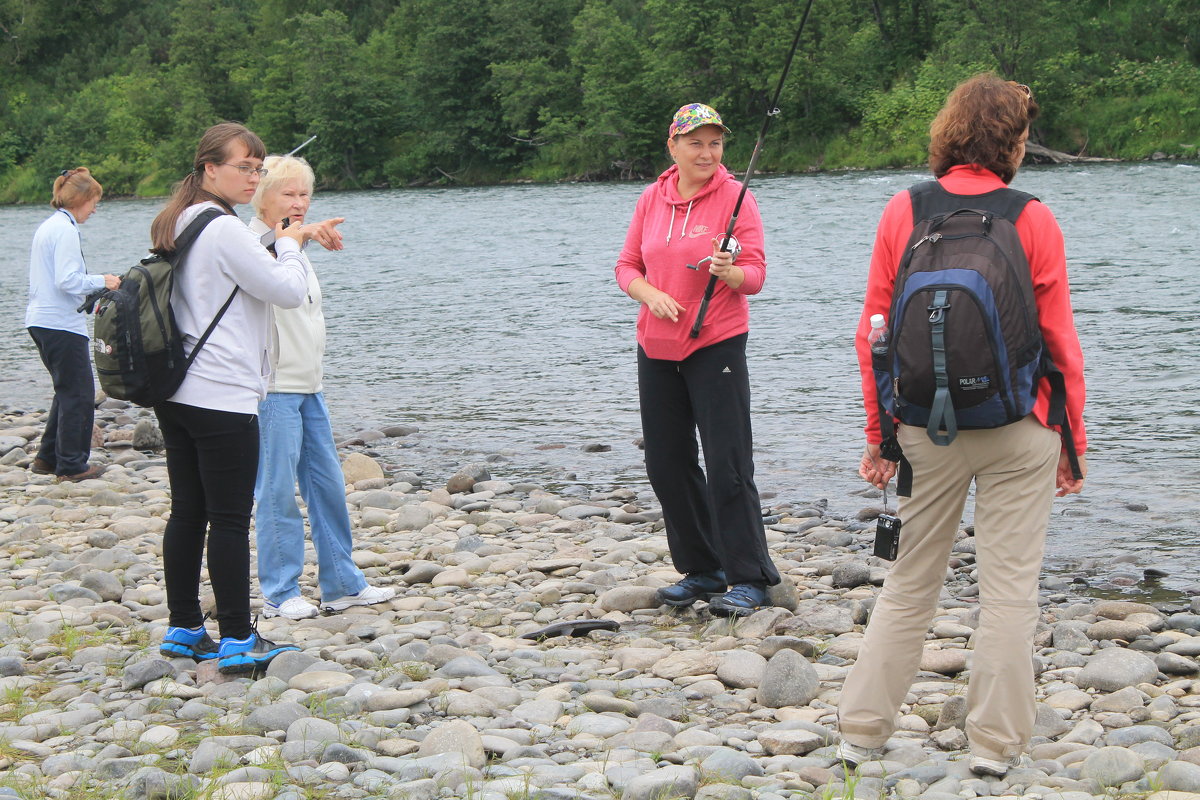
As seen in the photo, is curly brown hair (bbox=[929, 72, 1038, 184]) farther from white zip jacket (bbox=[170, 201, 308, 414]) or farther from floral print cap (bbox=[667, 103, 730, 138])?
white zip jacket (bbox=[170, 201, 308, 414])

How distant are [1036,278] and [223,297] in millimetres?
2686

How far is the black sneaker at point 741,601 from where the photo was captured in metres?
5.45

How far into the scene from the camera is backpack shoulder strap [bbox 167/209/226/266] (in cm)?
457

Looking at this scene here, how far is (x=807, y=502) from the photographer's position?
8.93 metres

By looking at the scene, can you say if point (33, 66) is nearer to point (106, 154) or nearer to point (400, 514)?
point (106, 154)

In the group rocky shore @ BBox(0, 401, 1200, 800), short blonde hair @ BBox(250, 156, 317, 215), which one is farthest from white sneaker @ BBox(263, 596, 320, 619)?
short blonde hair @ BBox(250, 156, 317, 215)

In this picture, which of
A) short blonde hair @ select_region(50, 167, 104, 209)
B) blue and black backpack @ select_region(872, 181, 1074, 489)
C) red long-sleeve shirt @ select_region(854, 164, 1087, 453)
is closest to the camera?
blue and black backpack @ select_region(872, 181, 1074, 489)

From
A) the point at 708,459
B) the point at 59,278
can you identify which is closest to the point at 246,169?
the point at 708,459

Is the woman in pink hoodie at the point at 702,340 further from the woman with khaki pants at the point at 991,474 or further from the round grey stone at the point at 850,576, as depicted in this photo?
the woman with khaki pants at the point at 991,474

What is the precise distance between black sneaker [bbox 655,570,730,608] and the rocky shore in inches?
2.7

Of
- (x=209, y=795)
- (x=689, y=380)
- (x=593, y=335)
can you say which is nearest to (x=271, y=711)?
(x=209, y=795)

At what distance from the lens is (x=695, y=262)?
5.26 m

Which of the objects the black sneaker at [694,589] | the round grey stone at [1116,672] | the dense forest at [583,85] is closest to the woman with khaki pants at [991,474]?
the round grey stone at [1116,672]

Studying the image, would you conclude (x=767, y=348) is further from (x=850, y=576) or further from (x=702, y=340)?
(x=702, y=340)
